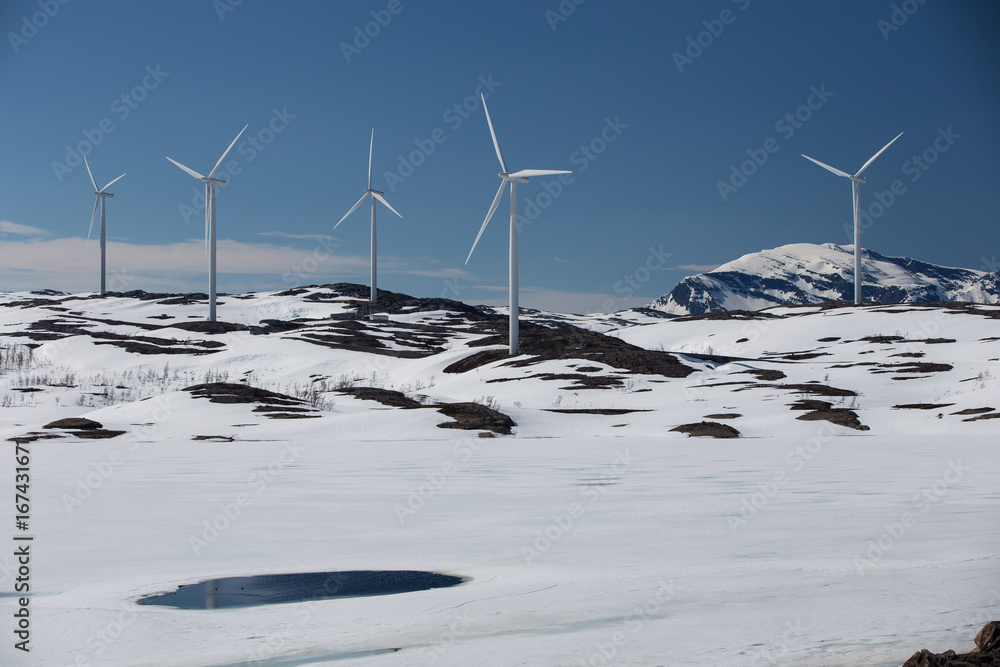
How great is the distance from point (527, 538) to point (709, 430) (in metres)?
18.6

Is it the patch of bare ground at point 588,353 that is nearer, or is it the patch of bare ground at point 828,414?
the patch of bare ground at point 828,414

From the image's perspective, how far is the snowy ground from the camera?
674 centimetres

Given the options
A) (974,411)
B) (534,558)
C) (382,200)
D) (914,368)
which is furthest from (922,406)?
(382,200)

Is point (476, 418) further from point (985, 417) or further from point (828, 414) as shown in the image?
point (985, 417)

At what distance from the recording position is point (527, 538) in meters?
10.7

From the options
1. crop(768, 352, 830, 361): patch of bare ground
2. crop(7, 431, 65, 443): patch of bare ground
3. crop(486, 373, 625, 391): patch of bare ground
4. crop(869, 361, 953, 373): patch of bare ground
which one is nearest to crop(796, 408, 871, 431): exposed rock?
crop(486, 373, 625, 391): patch of bare ground

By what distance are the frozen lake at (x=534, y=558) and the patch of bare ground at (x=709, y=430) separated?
8.75 m

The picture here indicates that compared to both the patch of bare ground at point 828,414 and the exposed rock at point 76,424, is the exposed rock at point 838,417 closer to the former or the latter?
the patch of bare ground at point 828,414

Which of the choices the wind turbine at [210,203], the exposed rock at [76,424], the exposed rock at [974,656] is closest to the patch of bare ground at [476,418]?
the exposed rock at [76,424]

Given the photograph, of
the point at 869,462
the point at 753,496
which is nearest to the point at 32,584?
the point at 753,496

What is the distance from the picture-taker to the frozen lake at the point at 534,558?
665 centimetres

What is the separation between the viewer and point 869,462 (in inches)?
728

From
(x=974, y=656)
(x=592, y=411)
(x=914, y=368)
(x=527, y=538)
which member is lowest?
(x=592, y=411)

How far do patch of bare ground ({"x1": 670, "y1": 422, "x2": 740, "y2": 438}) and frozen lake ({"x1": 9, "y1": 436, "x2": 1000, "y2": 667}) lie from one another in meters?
8.75
